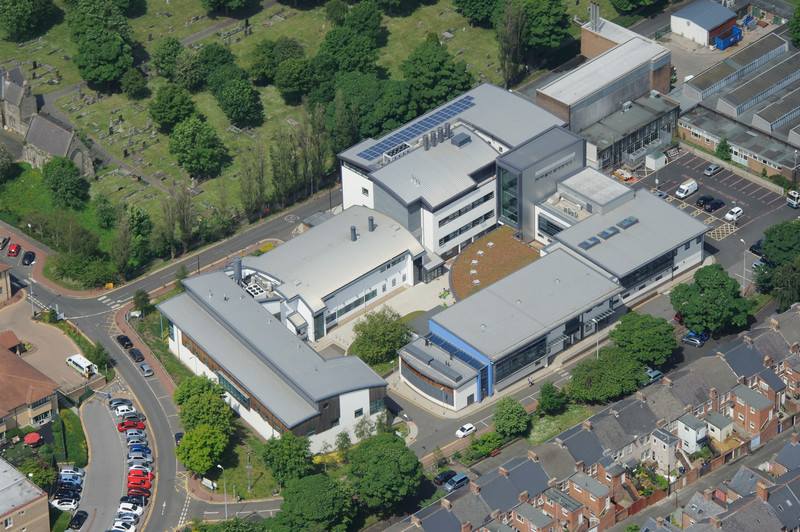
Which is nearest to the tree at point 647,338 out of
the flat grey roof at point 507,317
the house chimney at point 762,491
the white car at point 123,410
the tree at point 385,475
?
the flat grey roof at point 507,317

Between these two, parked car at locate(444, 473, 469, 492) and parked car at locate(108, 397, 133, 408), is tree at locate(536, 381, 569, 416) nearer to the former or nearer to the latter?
parked car at locate(444, 473, 469, 492)

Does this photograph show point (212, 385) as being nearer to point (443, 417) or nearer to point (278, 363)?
point (278, 363)

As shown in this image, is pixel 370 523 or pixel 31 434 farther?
pixel 31 434

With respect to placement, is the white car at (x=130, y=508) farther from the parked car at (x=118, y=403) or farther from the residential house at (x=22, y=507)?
the parked car at (x=118, y=403)

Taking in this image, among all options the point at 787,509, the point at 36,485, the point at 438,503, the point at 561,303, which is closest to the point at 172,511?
the point at 36,485

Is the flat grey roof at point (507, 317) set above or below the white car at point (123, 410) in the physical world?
above

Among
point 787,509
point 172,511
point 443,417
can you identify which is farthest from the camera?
point 443,417

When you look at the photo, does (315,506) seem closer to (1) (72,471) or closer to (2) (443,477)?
(2) (443,477)
